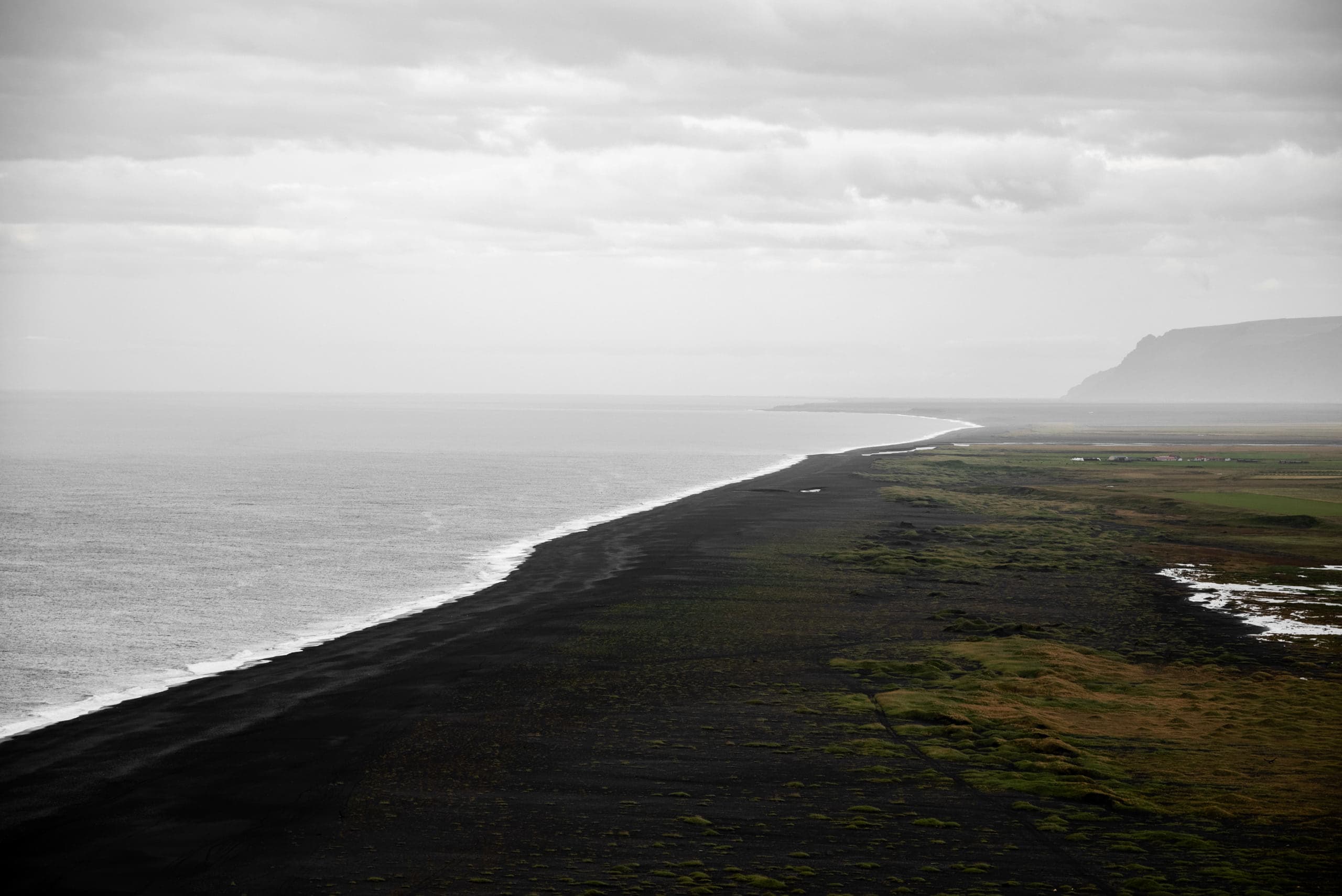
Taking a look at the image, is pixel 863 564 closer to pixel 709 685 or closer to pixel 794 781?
pixel 709 685

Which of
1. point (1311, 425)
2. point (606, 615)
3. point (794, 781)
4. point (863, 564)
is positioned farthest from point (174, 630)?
point (1311, 425)

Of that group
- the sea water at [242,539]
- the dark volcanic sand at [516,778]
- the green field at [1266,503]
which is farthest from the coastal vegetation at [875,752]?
the green field at [1266,503]

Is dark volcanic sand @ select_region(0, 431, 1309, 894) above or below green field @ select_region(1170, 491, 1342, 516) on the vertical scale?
below

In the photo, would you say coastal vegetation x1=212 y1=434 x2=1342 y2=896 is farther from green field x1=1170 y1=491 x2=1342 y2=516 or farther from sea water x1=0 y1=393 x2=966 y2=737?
green field x1=1170 y1=491 x2=1342 y2=516

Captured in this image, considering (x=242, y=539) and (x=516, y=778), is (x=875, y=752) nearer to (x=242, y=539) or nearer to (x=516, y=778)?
(x=516, y=778)

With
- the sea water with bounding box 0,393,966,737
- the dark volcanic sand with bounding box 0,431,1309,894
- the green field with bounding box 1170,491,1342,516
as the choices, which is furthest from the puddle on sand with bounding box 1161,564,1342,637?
the sea water with bounding box 0,393,966,737
